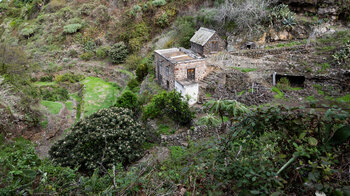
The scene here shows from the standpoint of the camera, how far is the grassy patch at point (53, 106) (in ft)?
65.2

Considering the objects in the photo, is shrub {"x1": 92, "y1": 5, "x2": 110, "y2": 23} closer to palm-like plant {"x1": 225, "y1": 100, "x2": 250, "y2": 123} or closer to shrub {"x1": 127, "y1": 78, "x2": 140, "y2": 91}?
shrub {"x1": 127, "y1": 78, "x2": 140, "y2": 91}

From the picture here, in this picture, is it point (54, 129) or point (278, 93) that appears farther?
point (54, 129)

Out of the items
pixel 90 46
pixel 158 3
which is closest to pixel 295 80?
pixel 158 3

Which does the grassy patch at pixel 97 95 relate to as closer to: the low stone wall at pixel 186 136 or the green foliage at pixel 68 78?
the green foliage at pixel 68 78

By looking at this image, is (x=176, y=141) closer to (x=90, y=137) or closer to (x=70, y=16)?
(x=90, y=137)

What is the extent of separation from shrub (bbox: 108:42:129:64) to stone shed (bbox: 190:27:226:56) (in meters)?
12.2

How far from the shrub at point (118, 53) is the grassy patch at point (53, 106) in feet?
35.6

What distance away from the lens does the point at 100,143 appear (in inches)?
491

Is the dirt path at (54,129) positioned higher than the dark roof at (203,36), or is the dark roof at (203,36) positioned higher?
the dark roof at (203,36)

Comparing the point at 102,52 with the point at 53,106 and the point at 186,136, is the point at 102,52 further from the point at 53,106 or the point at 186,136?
the point at 186,136

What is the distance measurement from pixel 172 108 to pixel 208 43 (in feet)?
29.0

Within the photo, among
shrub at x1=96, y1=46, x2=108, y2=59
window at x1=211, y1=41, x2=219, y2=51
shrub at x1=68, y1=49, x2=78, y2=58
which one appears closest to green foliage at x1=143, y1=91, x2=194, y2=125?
window at x1=211, y1=41, x2=219, y2=51

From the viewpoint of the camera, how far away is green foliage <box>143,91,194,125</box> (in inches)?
566

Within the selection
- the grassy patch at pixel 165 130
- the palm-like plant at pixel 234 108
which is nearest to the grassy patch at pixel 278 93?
the grassy patch at pixel 165 130
